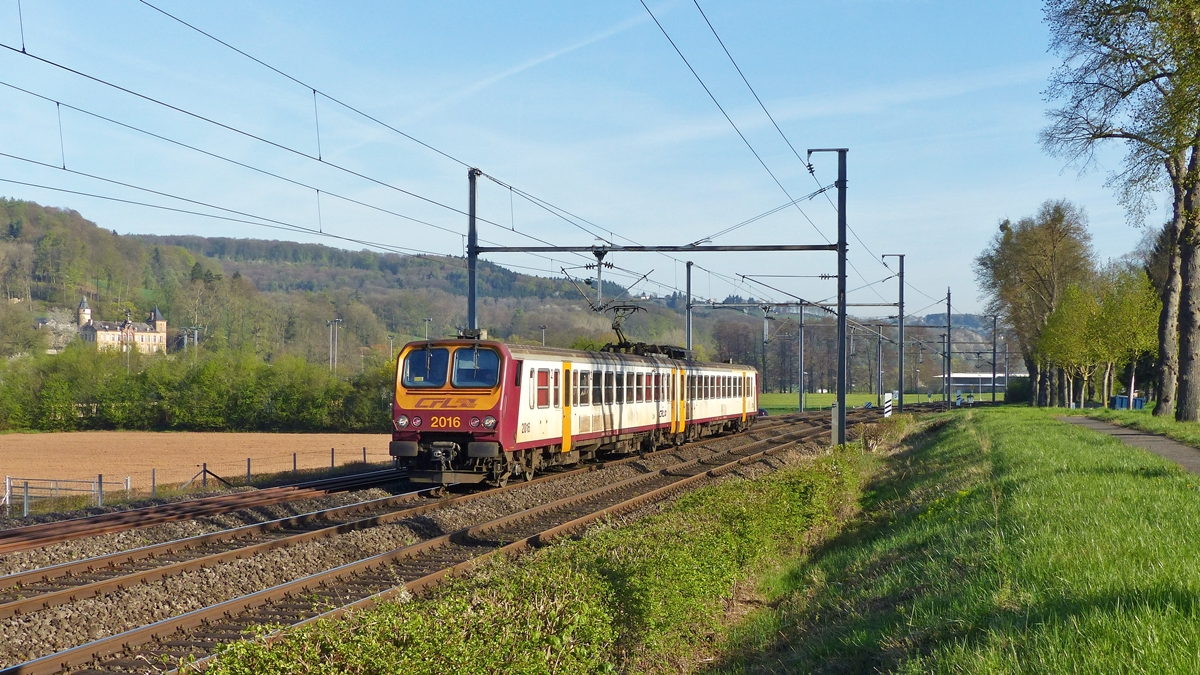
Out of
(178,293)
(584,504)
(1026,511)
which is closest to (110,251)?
(178,293)

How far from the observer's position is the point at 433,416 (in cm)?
1775

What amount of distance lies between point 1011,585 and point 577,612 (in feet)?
9.75

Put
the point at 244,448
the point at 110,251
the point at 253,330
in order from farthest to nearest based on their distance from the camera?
the point at 110,251 → the point at 253,330 → the point at 244,448

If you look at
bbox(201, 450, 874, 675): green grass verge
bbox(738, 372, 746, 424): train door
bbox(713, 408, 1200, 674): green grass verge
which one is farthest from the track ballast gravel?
bbox(738, 372, 746, 424): train door

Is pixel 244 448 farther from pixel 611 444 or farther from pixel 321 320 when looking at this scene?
pixel 321 320

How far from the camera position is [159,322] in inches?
4409

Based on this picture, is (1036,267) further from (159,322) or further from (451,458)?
(159,322)

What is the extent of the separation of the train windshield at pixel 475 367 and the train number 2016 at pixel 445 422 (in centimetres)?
71

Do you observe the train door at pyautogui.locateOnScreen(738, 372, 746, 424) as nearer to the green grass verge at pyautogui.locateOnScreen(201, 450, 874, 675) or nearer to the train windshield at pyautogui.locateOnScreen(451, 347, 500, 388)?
the train windshield at pyautogui.locateOnScreen(451, 347, 500, 388)

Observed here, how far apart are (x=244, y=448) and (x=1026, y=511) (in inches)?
1760

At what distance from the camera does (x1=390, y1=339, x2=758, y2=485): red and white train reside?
57.0 ft

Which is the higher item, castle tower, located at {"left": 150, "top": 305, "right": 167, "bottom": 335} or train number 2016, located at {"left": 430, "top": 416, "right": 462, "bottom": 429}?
castle tower, located at {"left": 150, "top": 305, "right": 167, "bottom": 335}

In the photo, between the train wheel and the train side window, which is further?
the train wheel

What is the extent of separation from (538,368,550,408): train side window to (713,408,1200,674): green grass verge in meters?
6.89
